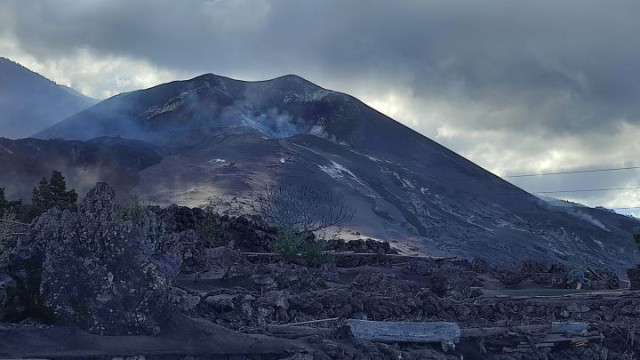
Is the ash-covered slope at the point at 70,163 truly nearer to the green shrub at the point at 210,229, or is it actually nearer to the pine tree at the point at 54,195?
the pine tree at the point at 54,195

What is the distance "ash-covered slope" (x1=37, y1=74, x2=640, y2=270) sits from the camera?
53312mm

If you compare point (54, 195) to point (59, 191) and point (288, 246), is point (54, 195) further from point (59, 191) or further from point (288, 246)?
point (288, 246)

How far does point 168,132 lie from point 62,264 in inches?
2908

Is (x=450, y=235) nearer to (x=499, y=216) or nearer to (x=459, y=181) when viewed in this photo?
(x=499, y=216)

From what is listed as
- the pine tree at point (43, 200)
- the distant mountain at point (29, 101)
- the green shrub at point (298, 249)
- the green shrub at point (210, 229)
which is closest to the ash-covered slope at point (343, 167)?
the pine tree at point (43, 200)

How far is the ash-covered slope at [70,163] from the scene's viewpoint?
5006 centimetres

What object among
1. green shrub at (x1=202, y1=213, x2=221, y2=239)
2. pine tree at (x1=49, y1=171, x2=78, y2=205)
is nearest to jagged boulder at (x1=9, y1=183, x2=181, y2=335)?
green shrub at (x1=202, y1=213, x2=221, y2=239)

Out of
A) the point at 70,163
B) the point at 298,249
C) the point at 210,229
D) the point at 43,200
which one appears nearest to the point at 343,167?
the point at 70,163

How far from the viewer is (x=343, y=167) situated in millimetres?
65812

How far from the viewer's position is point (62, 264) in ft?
29.7

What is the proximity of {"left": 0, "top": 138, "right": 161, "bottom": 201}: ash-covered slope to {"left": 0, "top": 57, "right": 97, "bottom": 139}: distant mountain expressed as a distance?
57.4m

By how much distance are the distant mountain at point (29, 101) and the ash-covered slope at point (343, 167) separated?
2772 cm

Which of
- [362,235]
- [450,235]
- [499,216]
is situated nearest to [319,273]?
[362,235]

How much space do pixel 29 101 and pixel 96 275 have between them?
128m
